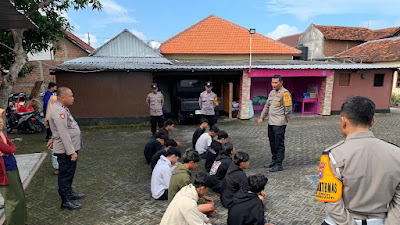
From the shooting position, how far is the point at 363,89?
13.5 meters

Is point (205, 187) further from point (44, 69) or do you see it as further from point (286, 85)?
point (44, 69)

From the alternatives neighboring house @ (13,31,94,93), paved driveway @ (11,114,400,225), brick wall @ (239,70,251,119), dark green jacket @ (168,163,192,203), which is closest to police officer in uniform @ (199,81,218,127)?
paved driveway @ (11,114,400,225)

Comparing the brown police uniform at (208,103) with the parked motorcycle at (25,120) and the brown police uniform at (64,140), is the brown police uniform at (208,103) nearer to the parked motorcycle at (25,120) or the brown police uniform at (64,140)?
the brown police uniform at (64,140)

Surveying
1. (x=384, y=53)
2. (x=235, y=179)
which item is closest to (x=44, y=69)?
(x=235, y=179)

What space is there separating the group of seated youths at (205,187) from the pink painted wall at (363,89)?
10.3 metres

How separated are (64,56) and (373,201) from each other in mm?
20734

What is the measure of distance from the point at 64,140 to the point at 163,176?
1.67 meters

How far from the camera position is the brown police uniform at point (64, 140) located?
373cm

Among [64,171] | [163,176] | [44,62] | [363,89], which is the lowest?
[163,176]

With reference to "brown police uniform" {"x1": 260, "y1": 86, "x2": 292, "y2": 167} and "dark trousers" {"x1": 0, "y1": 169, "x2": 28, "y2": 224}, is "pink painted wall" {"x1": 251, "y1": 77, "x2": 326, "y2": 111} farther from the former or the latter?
"dark trousers" {"x1": 0, "y1": 169, "x2": 28, "y2": 224}

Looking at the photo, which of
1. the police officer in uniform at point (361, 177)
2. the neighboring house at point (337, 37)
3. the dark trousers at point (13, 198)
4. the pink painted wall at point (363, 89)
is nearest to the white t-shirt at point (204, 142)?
the dark trousers at point (13, 198)

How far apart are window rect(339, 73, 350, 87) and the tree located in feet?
39.8

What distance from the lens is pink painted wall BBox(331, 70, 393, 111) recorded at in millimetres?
13195

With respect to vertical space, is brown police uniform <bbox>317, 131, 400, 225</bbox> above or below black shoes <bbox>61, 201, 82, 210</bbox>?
above
